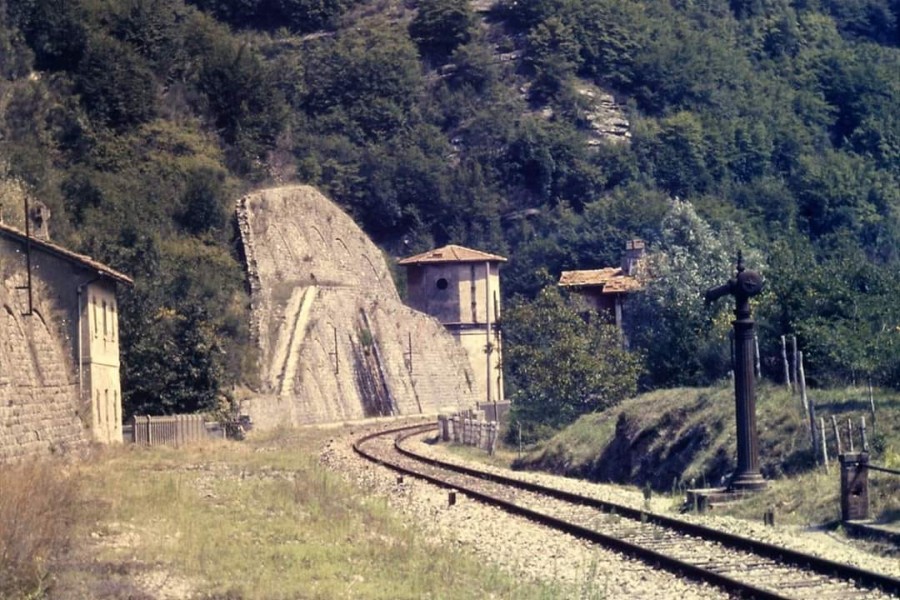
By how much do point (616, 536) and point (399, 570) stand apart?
149 inches

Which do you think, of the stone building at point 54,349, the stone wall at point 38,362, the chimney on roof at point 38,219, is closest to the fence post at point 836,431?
the stone wall at point 38,362

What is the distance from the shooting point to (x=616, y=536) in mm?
19141

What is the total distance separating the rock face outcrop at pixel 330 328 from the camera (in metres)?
67.2

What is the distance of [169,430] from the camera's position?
4462 cm

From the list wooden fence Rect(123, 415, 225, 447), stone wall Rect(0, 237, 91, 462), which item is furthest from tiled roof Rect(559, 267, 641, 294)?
stone wall Rect(0, 237, 91, 462)

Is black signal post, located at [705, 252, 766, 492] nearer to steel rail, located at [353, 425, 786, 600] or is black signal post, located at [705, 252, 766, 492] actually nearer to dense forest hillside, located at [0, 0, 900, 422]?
steel rail, located at [353, 425, 786, 600]

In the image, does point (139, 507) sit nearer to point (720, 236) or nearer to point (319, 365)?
point (319, 365)

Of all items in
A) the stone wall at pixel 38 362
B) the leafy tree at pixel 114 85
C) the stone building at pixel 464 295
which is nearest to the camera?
the stone wall at pixel 38 362

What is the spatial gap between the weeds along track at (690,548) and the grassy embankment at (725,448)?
186 cm

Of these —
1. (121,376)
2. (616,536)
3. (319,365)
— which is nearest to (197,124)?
(319,365)

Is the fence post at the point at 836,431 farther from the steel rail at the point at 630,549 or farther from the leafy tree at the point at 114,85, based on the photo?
the leafy tree at the point at 114,85

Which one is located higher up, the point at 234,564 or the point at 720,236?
the point at 720,236

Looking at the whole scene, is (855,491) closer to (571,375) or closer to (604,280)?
(571,375)

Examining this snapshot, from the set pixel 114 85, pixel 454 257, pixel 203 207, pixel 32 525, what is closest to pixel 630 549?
pixel 32 525
